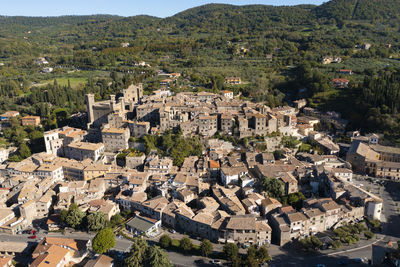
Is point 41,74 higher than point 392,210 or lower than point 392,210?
higher

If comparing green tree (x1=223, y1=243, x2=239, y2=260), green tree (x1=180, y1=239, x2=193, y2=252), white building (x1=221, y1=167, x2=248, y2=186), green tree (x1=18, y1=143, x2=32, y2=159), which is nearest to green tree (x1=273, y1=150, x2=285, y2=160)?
white building (x1=221, y1=167, x2=248, y2=186)

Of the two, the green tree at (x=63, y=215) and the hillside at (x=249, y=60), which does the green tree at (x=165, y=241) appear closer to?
the green tree at (x=63, y=215)

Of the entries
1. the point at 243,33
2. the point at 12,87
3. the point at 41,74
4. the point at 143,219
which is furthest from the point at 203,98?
the point at 243,33

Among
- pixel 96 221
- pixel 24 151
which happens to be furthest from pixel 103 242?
pixel 24 151

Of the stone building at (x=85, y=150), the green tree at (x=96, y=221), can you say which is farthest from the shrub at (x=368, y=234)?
the stone building at (x=85, y=150)

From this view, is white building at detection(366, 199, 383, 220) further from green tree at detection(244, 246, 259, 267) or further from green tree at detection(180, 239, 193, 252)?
green tree at detection(180, 239, 193, 252)

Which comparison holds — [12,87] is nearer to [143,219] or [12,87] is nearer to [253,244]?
[143,219]
